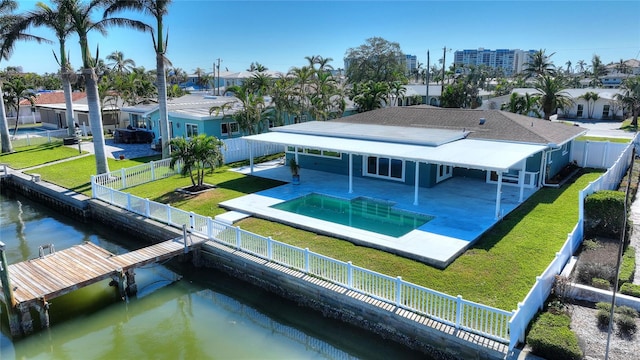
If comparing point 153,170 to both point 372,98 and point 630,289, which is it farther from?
point 372,98

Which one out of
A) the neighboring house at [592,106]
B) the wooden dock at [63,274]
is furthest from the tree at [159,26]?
the neighboring house at [592,106]

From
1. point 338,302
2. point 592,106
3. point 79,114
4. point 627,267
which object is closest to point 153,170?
point 338,302

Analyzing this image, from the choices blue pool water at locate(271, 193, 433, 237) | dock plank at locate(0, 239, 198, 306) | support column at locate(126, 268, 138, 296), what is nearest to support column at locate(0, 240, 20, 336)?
dock plank at locate(0, 239, 198, 306)

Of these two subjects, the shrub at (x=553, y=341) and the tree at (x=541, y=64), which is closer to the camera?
the shrub at (x=553, y=341)

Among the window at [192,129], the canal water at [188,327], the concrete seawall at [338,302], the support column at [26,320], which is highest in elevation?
the window at [192,129]

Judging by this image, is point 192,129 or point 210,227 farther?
point 192,129

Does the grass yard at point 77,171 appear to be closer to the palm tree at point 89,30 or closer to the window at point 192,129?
the palm tree at point 89,30

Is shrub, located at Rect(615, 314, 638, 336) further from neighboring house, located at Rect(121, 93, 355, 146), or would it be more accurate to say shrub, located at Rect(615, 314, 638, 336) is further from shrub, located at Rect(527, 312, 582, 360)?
neighboring house, located at Rect(121, 93, 355, 146)

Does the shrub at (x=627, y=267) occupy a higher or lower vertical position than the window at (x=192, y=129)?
lower
